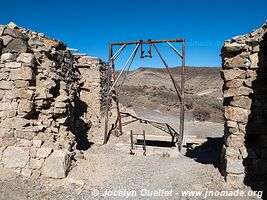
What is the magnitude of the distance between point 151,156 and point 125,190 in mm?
3529

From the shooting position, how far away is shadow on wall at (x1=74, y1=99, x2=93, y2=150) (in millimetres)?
10782

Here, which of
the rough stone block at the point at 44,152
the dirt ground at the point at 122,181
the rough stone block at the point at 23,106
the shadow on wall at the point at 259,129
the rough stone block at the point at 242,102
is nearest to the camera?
the dirt ground at the point at 122,181

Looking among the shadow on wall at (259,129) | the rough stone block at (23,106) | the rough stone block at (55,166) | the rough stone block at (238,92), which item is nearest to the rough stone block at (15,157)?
the rough stone block at (55,166)

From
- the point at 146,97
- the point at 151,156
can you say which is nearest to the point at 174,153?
the point at 151,156

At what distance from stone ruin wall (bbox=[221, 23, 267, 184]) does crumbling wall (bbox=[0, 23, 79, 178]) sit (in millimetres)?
4019

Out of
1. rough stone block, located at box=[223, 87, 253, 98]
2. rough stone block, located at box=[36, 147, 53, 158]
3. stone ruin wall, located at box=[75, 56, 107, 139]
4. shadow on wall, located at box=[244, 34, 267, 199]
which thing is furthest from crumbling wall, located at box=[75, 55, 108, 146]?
shadow on wall, located at box=[244, 34, 267, 199]

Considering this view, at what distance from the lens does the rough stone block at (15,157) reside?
19.8ft

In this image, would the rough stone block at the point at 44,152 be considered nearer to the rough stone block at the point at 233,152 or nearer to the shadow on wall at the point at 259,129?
the rough stone block at the point at 233,152

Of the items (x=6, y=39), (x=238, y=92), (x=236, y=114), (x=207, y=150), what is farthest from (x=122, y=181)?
(x=207, y=150)

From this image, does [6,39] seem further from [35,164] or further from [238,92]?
[238,92]

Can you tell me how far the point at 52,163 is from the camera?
240 inches

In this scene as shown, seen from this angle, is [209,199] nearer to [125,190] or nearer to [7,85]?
[125,190]

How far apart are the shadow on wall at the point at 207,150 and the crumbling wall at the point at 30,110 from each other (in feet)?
16.4

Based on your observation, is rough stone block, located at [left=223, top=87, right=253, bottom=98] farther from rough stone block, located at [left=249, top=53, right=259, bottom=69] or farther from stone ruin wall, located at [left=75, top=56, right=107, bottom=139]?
stone ruin wall, located at [left=75, top=56, right=107, bottom=139]
